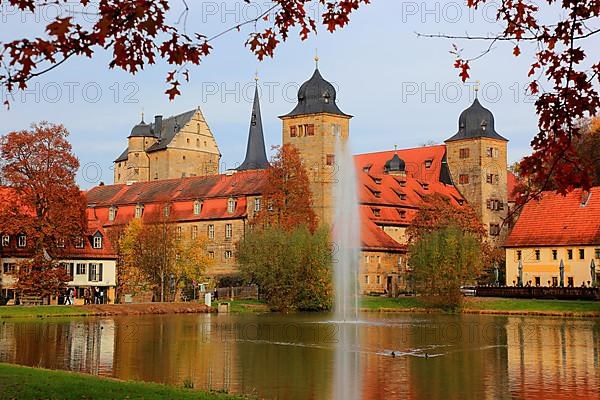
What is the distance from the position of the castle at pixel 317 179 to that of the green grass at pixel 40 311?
26.0m

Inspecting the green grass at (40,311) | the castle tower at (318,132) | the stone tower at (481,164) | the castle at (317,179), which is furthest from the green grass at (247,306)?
the stone tower at (481,164)

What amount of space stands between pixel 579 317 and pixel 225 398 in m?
37.8

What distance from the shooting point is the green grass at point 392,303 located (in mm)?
59281

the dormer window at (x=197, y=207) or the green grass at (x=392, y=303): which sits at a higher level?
the dormer window at (x=197, y=207)

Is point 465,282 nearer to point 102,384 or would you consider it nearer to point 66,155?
point 66,155

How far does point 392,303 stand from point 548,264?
45.3 feet

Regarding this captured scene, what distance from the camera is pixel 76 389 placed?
15078 millimetres

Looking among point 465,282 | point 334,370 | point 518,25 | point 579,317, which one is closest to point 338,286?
point 465,282

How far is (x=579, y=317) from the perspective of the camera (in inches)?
1928

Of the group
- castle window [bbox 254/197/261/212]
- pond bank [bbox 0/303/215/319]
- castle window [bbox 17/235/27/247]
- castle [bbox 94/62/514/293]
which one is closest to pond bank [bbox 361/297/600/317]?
castle [bbox 94/62/514/293]

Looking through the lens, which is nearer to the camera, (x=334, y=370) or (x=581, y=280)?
(x=334, y=370)

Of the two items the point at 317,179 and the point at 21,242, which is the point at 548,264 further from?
the point at 21,242

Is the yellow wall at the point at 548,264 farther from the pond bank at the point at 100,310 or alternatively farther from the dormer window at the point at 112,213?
the dormer window at the point at 112,213

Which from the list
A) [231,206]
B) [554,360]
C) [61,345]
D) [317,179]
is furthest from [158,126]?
[554,360]
